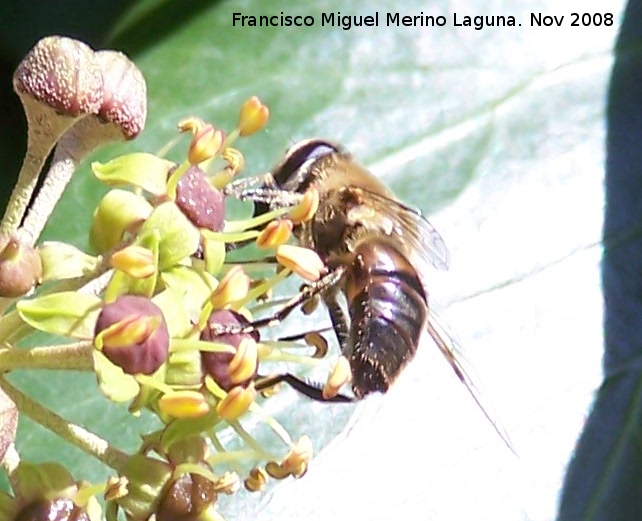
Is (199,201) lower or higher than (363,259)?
higher

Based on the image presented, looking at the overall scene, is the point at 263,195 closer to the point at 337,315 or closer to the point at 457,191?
the point at 337,315

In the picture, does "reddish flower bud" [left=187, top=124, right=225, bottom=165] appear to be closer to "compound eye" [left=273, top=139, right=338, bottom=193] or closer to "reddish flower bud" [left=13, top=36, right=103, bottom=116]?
"reddish flower bud" [left=13, top=36, right=103, bottom=116]

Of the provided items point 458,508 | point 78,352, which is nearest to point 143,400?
point 78,352

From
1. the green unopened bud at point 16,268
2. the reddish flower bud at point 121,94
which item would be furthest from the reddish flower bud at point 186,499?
the reddish flower bud at point 121,94

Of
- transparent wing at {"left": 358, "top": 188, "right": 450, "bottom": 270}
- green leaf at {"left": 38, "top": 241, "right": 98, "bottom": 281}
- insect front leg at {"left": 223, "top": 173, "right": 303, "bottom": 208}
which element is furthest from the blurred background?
green leaf at {"left": 38, "top": 241, "right": 98, "bottom": 281}

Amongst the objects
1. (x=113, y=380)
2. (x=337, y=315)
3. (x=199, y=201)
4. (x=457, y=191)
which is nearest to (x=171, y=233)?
(x=199, y=201)
